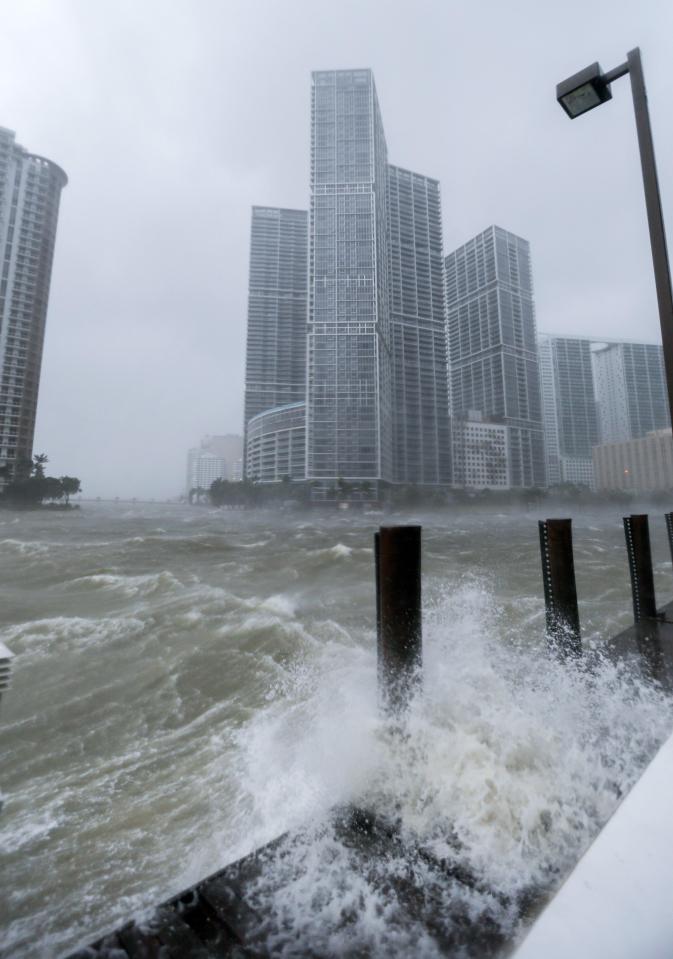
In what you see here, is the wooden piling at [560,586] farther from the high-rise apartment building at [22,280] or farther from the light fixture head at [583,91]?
the high-rise apartment building at [22,280]

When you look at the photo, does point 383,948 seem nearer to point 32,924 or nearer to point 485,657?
point 32,924

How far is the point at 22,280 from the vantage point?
72.6 metres

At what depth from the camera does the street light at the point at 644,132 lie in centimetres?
340

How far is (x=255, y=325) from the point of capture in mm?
114562

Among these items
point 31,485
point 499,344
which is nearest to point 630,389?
point 499,344

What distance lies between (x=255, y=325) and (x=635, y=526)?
11938 cm

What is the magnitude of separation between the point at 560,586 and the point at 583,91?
477 centimetres

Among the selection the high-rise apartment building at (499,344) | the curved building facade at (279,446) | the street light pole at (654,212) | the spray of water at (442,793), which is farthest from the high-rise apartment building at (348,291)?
the spray of water at (442,793)

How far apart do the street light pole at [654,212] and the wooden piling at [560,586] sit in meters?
1.79

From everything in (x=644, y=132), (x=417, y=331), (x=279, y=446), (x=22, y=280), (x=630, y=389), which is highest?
(x=417, y=331)

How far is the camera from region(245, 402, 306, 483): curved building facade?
77.7 m

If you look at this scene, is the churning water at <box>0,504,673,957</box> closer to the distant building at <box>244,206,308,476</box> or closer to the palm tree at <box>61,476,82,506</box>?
the palm tree at <box>61,476,82,506</box>

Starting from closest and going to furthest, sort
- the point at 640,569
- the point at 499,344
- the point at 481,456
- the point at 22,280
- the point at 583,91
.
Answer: the point at 583,91
the point at 640,569
the point at 22,280
the point at 481,456
the point at 499,344

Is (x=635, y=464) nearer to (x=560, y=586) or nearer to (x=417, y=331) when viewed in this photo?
(x=417, y=331)
